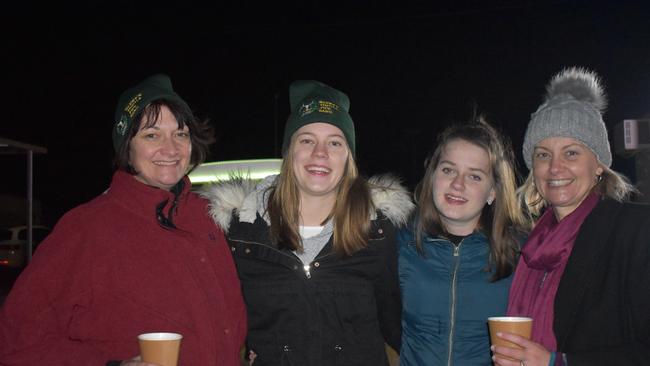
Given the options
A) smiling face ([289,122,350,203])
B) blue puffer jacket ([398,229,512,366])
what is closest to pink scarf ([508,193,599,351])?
blue puffer jacket ([398,229,512,366])

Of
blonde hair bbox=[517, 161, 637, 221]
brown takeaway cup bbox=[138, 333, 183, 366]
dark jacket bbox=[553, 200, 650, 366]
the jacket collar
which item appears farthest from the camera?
blonde hair bbox=[517, 161, 637, 221]

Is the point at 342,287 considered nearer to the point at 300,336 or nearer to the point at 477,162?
the point at 300,336

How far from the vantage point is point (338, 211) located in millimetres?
3660

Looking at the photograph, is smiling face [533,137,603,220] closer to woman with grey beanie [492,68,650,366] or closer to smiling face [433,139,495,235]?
woman with grey beanie [492,68,650,366]

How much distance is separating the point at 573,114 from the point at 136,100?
7.80ft

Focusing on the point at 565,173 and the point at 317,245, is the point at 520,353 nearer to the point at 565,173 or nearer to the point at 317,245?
the point at 565,173

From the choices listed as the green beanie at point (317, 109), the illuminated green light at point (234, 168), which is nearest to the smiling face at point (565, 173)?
the green beanie at point (317, 109)

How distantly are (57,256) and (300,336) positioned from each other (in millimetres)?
1288

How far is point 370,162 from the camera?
1510 inches

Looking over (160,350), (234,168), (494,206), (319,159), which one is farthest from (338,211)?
(234,168)

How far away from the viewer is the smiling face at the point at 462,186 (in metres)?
3.67

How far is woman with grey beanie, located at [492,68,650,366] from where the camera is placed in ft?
9.37

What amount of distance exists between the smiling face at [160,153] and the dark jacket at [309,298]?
45 centimetres

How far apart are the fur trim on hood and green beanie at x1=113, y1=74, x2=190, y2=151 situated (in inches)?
24.5
